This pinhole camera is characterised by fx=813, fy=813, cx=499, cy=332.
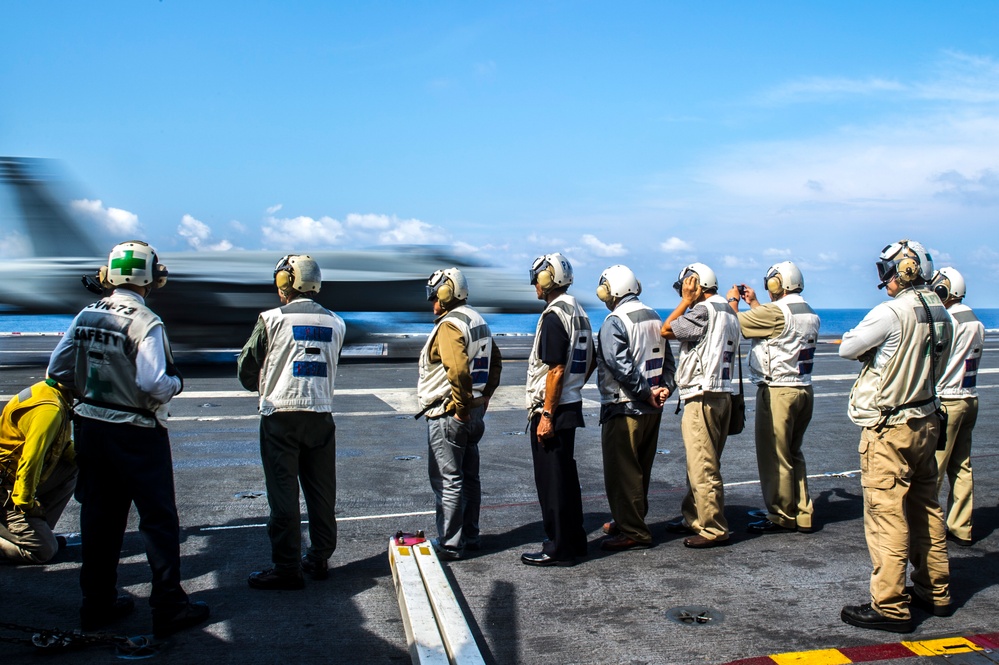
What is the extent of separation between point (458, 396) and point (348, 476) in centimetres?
304

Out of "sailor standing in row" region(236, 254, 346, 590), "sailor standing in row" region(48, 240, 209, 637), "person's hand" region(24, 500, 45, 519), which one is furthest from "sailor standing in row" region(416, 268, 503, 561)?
"person's hand" region(24, 500, 45, 519)

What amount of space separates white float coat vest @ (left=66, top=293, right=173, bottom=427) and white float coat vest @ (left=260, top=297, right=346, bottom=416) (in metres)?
A: 0.80

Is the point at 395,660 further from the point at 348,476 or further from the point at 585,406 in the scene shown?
the point at 585,406

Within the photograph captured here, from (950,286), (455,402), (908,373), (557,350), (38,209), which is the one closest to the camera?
(908,373)

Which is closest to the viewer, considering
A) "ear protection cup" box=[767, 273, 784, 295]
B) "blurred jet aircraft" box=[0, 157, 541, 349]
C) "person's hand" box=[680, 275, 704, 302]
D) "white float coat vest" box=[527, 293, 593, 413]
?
"white float coat vest" box=[527, 293, 593, 413]

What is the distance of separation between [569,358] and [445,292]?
39.8 inches

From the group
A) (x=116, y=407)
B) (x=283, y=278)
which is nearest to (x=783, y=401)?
(x=283, y=278)

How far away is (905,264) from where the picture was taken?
4617 mm

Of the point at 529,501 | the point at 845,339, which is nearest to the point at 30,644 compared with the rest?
the point at 529,501

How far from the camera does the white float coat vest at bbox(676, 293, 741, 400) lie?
600cm

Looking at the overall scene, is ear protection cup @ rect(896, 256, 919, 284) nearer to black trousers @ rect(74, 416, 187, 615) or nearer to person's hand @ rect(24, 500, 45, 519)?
black trousers @ rect(74, 416, 187, 615)

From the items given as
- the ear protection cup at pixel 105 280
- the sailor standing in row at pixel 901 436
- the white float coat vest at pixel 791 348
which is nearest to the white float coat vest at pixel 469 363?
the ear protection cup at pixel 105 280

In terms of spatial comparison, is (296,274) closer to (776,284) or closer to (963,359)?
(776,284)

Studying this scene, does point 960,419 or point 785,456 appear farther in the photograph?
point 785,456
